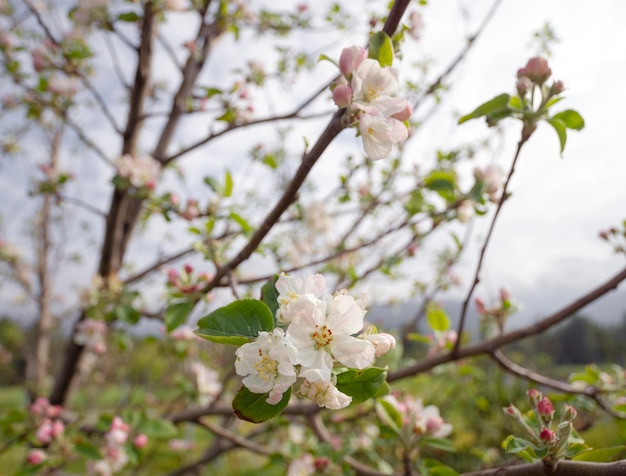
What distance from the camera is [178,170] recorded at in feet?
10.8

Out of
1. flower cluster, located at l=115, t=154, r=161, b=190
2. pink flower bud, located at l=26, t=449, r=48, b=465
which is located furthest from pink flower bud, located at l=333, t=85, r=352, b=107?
pink flower bud, located at l=26, t=449, r=48, b=465

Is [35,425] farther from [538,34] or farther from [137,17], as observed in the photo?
[538,34]

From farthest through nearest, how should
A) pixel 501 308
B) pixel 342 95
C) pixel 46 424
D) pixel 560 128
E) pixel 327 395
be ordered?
pixel 46 424 → pixel 501 308 → pixel 560 128 → pixel 342 95 → pixel 327 395

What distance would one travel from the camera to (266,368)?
2.09 feet

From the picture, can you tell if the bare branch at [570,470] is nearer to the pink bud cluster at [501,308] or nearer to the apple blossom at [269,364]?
the apple blossom at [269,364]

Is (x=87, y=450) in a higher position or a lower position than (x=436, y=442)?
higher

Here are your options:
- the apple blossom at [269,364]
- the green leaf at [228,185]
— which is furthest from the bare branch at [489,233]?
the green leaf at [228,185]

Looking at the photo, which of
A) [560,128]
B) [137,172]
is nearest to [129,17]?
[137,172]

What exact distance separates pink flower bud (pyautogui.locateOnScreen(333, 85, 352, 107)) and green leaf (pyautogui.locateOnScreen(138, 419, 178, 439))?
1.72 metres

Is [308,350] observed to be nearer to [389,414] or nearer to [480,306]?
[389,414]

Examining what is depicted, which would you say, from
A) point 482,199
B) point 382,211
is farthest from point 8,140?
point 482,199

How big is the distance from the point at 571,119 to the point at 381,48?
19.7 inches

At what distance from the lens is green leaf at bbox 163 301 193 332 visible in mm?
1244

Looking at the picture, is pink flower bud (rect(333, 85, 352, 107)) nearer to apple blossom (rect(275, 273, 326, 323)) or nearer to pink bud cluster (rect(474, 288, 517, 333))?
apple blossom (rect(275, 273, 326, 323))
